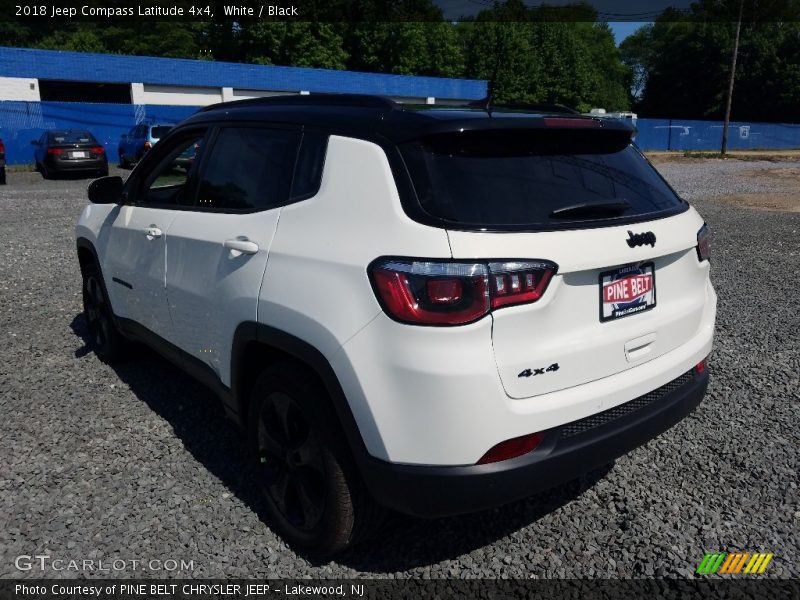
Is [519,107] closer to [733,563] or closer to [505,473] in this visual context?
[505,473]

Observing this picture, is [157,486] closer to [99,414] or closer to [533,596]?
[99,414]

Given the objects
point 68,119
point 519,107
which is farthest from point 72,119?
point 519,107

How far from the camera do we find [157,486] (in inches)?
127

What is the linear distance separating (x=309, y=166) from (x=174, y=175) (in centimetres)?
153

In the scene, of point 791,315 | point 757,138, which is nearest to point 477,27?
point 757,138

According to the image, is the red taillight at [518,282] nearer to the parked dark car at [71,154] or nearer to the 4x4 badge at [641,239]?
the 4x4 badge at [641,239]

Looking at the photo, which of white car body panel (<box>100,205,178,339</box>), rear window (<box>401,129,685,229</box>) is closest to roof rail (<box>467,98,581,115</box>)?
rear window (<box>401,129,685,229</box>)

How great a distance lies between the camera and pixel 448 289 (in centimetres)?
211

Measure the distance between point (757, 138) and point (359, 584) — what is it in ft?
196

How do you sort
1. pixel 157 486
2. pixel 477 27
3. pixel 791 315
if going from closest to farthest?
pixel 157 486
pixel 791 315
pixel 477 27

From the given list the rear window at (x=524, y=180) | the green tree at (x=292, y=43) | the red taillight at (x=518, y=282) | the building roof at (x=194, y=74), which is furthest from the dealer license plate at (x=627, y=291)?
the green tree at (x=292, y=43)

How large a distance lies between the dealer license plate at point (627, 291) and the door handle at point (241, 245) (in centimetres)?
139

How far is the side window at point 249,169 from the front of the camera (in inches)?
111

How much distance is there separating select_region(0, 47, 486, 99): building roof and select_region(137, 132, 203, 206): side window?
2838 cm
